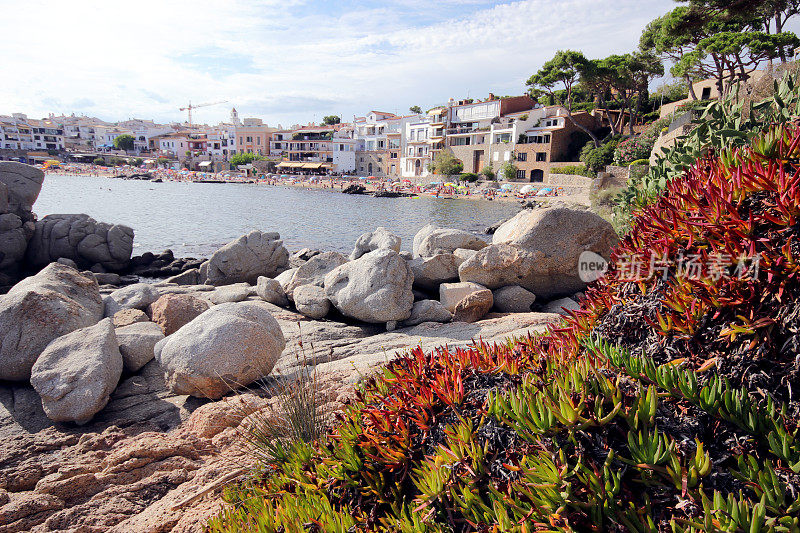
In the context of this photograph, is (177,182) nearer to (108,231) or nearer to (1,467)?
(108,231)

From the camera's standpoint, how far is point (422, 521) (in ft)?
6.30

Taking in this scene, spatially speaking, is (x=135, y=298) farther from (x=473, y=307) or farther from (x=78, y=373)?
(x=473, y=307)

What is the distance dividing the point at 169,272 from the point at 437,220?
21687 mm

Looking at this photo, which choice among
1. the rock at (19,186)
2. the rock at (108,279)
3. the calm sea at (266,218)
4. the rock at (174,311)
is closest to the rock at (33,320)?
the rock at (174,311)

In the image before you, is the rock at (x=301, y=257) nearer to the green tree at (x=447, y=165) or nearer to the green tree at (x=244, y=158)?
the green tree at (x=447, y=165)

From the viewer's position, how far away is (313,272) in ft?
32.9

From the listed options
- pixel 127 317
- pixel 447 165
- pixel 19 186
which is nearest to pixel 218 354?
pixel 127 317

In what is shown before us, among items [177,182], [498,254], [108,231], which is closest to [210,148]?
[177,182]

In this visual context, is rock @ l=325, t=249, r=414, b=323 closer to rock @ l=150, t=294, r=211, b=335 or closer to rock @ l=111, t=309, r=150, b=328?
rock @ l=150, t=294, r=211, b=335

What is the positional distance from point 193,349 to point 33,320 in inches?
97.8

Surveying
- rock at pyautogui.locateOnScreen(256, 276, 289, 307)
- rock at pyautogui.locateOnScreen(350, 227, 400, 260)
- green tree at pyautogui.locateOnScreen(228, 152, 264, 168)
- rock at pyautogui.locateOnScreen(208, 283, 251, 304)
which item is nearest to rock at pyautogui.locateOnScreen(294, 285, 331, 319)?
rock at pyautogui.locateOnScreen(256, 276, 289, 307)

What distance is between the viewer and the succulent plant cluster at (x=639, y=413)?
1.62 metres

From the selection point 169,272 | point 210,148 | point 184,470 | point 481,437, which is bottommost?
point 169,272

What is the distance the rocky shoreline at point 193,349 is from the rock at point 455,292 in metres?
0.03
